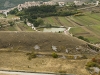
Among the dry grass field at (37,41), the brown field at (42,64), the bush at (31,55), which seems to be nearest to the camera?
the brown field at (42,64)

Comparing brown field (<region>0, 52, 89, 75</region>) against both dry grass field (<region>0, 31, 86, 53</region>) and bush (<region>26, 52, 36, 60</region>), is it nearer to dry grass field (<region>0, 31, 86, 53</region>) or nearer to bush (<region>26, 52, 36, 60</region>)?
bush (<region>26, 52, 36, 60</region>)

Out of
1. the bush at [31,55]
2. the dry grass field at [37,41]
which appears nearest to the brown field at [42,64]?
the bush at [31,55]

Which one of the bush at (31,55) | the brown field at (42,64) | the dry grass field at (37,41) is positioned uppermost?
the dry grass field at (37,41)

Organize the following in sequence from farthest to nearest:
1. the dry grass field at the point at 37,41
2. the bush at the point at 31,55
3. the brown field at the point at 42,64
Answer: the dry grass field at the point at 37,41
the bush at the point at 31,55
the brown field at the point at 42,64

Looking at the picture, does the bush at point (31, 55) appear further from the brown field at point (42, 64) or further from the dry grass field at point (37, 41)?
the dry grass field at point (37, 41)

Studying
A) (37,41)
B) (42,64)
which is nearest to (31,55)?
(42,64)

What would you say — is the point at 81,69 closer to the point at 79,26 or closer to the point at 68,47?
the point at 68,47

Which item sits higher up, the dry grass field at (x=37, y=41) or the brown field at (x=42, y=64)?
the dry grass field at (x=37, y=41)

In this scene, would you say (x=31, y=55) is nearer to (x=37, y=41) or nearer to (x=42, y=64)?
(x=42, y=64)

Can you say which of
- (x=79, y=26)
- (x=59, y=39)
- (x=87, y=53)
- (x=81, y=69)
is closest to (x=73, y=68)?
→ (x=81, y=69)

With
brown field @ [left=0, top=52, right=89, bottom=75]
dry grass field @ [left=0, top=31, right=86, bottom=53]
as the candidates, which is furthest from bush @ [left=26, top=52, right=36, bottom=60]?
dry grass field @ [left=0, top=31, right=86, bottom=53]

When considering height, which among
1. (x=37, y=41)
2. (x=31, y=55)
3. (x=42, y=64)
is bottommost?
(x=42, y=64)
